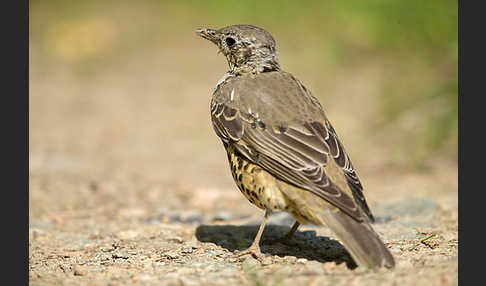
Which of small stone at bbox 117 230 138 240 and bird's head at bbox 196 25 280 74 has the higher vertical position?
bird's head at bbox 196 25 280 74

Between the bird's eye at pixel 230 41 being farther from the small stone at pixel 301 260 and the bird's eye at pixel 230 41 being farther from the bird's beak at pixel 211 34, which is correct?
the small stone at pixel 301 260

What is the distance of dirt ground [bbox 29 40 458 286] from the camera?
5.05 meters

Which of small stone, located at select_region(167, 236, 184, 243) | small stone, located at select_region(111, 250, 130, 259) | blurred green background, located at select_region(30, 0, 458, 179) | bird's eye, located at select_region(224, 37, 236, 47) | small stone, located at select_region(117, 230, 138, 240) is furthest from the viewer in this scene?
blurred green background, located at select_region(30, 0, 458, 179)

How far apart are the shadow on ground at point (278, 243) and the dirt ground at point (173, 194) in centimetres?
2

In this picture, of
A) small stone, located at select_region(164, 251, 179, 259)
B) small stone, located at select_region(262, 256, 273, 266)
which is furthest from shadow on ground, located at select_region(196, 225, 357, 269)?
small stone, located at select_region(164, 251, 179, 259)

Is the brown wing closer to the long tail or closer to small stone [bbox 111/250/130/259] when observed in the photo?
→ the long tail

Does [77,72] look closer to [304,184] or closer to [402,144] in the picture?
[402,144]

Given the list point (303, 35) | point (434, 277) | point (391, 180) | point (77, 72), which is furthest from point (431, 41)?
point (77, 72)

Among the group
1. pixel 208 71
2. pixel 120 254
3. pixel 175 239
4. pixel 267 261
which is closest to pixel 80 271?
pixel 120 254

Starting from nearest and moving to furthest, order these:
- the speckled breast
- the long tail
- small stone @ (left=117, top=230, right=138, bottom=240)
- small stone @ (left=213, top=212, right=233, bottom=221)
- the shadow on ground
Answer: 1. the long tail
2. the speckled breast
3. the shadow on ground
4. small stone @ (left=117, top=230, right=138, bottom=240)
5. small stone @ (left=213, top=212, right=233, bottom=221)

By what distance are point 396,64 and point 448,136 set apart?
2.58m

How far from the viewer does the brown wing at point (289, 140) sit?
16.3 feet

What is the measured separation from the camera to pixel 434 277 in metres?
4.40

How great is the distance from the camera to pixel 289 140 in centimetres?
535
